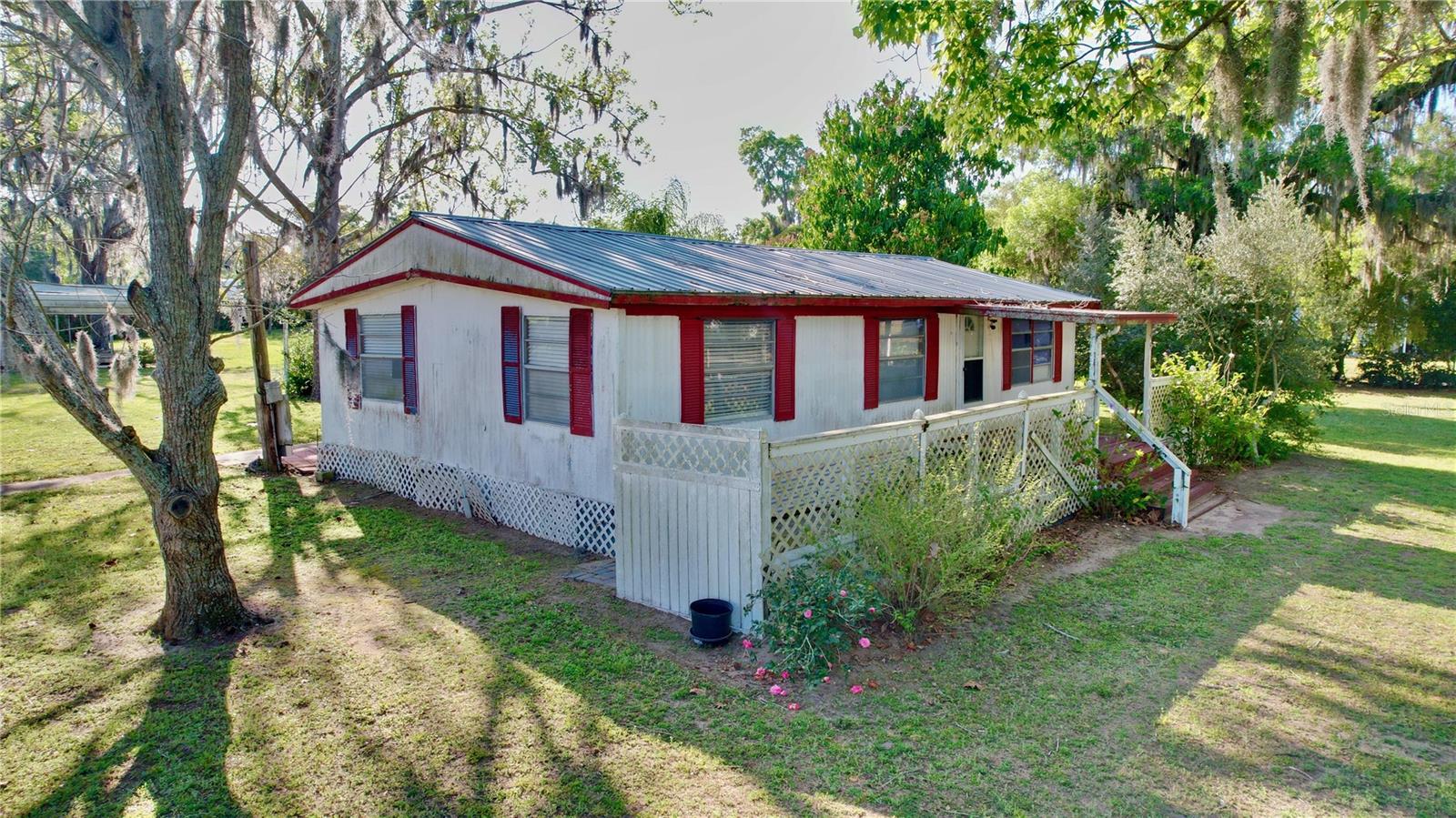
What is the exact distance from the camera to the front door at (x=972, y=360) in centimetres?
1247

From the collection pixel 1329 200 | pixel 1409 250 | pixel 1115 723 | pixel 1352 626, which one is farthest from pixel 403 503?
pixel 1409 250

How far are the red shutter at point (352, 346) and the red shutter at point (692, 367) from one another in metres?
5.82

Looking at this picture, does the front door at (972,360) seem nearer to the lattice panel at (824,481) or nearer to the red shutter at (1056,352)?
the red shutter at (1056,352)

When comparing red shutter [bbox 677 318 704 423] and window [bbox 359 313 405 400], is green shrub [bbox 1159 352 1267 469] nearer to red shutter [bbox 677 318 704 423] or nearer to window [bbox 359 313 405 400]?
red shutter [bbox 677 318 704 423]

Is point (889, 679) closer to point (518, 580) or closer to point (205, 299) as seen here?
point (518, 580)

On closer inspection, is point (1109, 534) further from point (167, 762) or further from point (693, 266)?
point (167, 762)

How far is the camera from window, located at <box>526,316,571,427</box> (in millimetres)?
8648

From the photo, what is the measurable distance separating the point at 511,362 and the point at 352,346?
392 cm

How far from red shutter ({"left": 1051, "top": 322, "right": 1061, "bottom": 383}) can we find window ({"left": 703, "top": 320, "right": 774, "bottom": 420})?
7746 mm

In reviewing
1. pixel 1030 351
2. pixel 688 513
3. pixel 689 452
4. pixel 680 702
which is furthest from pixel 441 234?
pixel 1030 351

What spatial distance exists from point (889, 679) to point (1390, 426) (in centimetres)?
1915

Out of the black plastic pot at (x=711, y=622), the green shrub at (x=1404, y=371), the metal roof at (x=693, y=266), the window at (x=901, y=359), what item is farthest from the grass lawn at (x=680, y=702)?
the green shrub at (x=1404, y=371)

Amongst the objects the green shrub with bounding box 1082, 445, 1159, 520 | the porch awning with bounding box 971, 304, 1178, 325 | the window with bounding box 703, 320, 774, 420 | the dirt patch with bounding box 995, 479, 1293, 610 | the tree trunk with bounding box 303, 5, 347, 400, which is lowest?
the dirt patch with bounding box 995, 479, 1293, 610

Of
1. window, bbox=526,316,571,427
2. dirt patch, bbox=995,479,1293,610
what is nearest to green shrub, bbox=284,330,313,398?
window, bbox=526,316,571,427
